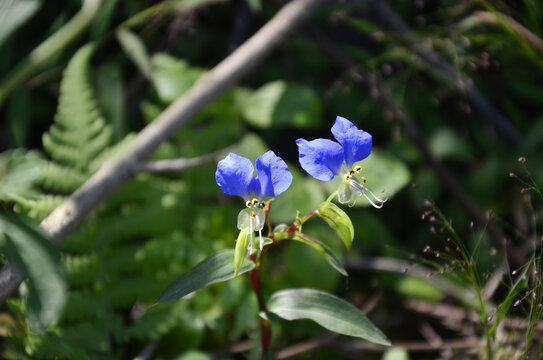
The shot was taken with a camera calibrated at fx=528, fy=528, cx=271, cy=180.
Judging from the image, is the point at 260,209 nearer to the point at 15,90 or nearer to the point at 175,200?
the point at 175,200

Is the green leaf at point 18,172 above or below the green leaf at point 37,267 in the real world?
above

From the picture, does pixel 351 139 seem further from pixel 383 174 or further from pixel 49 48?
pixel 49 48

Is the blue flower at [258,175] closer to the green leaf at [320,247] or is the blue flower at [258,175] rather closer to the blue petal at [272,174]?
the blue petal at [272,174]

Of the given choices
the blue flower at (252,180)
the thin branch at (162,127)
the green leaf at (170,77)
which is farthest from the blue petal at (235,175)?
the green leaf at (170,77)

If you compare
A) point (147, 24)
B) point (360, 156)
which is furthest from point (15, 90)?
point (360, 156)

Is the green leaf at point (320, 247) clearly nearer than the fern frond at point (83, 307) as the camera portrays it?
Yes

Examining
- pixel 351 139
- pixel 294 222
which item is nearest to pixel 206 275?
pixel 294 222

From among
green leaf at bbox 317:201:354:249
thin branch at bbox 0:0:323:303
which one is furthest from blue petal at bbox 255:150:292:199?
thin branch at bbox 0:0:323:303
